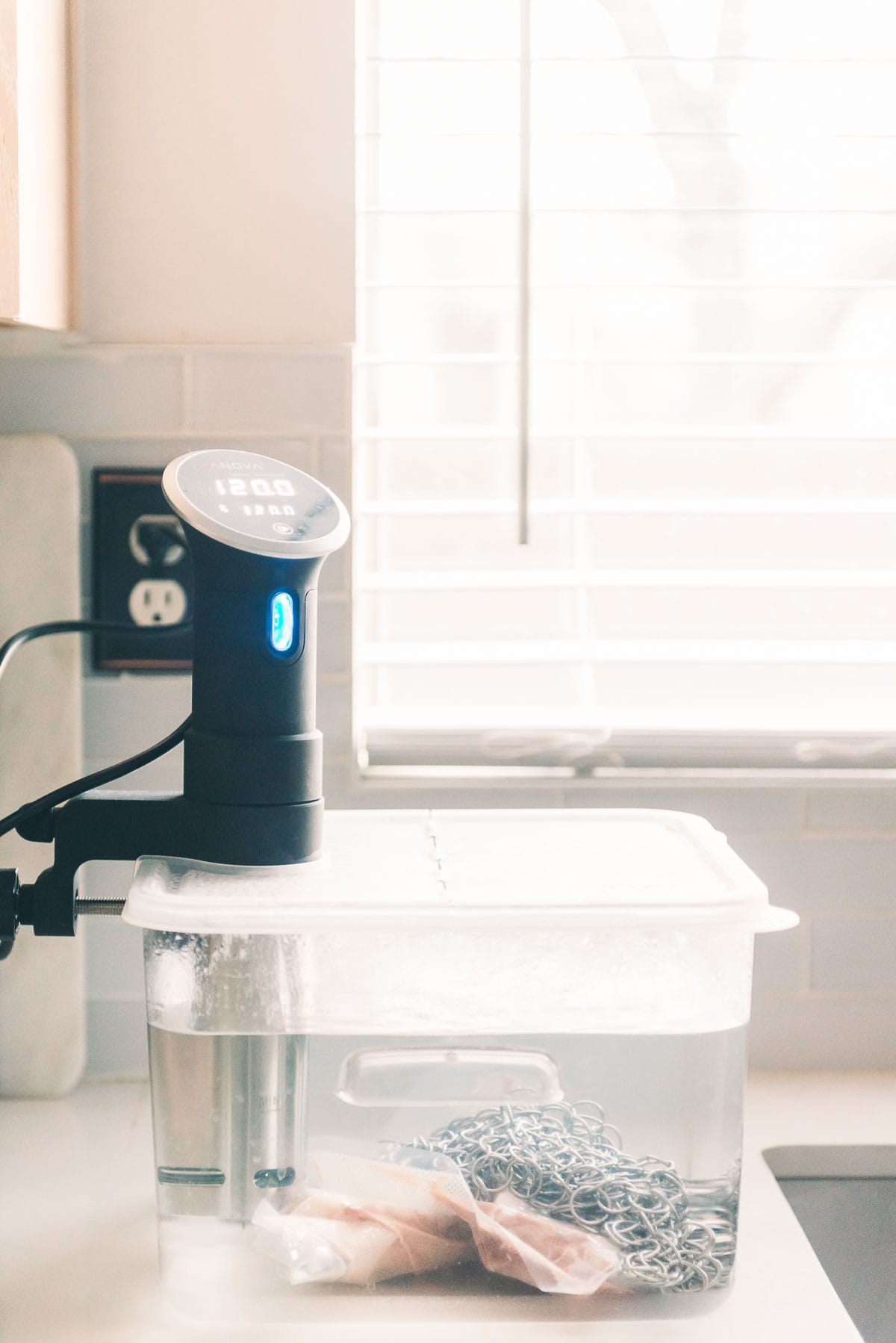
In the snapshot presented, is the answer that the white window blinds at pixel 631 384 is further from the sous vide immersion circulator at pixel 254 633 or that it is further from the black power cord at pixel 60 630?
the sous vide immersion circulator at pixel 254 633

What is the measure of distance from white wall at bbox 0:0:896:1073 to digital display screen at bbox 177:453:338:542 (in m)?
0.27

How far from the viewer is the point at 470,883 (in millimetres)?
691

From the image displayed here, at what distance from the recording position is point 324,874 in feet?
2.30

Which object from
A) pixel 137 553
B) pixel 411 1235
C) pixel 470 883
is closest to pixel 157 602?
pixel 137 553

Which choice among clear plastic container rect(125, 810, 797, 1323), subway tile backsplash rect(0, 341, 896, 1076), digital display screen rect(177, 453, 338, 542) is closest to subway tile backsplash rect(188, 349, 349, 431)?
subway tile backsplash rect(0, 341, 896, 1076)

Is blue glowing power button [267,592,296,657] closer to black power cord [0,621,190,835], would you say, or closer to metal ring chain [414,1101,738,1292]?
black power cord [0,621,190,835]

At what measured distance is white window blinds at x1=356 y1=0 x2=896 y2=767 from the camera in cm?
103

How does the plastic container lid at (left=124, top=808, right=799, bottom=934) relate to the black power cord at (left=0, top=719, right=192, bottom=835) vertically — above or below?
below

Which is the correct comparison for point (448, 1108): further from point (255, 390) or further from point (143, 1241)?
point (255, 390)

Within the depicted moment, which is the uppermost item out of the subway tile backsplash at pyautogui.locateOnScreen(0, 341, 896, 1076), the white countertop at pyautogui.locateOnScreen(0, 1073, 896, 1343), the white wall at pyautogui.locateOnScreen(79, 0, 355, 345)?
the white wall at pyautogui.locateOnScreen(79, 0, 355, 345)

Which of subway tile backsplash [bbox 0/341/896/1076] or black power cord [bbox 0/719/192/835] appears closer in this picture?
black power cord [bbox 0/719/192/835]

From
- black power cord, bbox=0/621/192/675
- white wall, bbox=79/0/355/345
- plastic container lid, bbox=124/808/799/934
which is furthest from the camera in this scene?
white wall, bbox=79/0/355/345

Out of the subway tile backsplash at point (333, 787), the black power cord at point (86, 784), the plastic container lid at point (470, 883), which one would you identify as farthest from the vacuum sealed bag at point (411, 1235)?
the subway tile backsplash at point (333, 787)

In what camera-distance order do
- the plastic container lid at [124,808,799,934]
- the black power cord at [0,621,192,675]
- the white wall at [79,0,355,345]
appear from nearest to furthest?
the plastic container lid at [124,808,799,934] → the black power cord at [0,621,192,675] → the white wall at [79,0,355,345]
